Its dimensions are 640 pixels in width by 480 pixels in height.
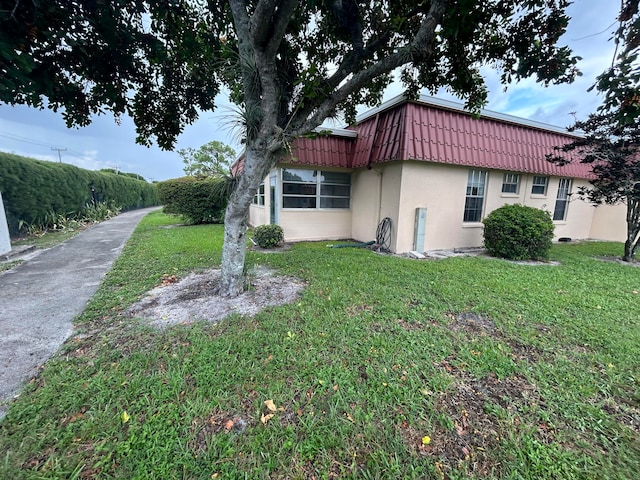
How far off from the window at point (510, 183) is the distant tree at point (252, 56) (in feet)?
13.9

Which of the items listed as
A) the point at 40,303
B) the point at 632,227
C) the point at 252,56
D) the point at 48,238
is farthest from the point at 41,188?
the point at 632,227

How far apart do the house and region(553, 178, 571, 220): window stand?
0.04 meters

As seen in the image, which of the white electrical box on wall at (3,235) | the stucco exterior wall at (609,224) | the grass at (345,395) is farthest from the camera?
the stucco exterior wall at (609,224)

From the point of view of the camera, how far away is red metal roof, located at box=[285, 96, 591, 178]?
6527 millimetres

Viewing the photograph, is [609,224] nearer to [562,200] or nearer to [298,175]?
[562,200]

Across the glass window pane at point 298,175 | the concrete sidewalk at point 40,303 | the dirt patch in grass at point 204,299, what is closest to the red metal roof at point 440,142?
the glass window pane at point 298,175

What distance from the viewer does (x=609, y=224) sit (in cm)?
1038

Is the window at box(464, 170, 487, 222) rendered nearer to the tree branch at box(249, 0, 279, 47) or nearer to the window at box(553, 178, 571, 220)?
the window at box(553, 178, 571, 220)

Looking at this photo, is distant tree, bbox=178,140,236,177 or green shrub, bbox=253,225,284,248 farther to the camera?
distant tree, bbox=178,140,236,177

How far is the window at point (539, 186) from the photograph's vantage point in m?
8.85

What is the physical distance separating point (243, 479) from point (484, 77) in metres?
6.69

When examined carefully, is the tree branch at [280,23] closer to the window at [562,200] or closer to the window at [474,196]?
the window at [474,196]

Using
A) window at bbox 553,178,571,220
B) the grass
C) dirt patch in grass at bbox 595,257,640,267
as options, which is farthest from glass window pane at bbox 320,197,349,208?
window at bbox 553,178,571,220

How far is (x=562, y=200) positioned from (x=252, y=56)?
39.1 feet
